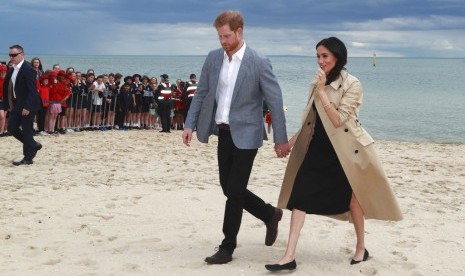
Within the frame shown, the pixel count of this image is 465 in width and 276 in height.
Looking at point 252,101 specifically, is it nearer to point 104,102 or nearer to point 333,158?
point 333,158

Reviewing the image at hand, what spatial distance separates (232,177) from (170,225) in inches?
71.1

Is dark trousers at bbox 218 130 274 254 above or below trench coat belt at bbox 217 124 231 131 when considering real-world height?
below

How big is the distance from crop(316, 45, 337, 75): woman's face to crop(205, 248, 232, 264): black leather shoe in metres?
1.70

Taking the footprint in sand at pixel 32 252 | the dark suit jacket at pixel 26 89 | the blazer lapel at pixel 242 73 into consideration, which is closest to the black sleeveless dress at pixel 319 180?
the blazer lapel at pixel 242 73

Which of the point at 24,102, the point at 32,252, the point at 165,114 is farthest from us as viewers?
the point at 165,114

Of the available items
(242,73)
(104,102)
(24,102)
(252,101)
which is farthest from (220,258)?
(104,102)

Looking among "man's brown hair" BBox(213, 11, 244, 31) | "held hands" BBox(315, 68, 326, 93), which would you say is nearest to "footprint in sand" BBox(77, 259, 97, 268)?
"man's brown hair" BBox(213, 11, 244, 31)

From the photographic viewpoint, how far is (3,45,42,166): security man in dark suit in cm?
1061

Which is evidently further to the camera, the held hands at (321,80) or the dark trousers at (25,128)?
the dark trousers at (25,128)

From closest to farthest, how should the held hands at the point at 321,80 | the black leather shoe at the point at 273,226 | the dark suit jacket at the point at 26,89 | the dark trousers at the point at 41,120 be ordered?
the held hands at the point at 321,80 → the black leather shoe at the point at 273,226 → the dark suit jacket at the point at 26,89 → the dark trousers at the point at 41,120

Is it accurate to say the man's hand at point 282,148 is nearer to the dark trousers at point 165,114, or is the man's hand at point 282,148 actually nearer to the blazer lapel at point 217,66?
the blazer lapel at point 217,66

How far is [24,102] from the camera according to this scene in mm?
10656

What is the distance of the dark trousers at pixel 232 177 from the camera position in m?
5.40

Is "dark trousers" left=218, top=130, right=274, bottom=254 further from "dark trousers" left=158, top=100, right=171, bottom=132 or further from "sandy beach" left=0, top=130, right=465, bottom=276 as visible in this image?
"dark trousers" left=158, top=100, right=171, bottom=132
